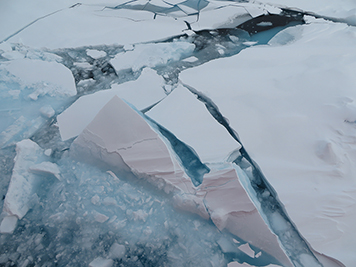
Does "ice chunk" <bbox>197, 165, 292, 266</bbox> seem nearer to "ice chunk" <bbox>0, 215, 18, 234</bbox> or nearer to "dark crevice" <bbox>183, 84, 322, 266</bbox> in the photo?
"dark crevice" <bbox>183, 84, 322, 266</bbox>

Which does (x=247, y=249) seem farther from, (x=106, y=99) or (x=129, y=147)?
(x=106, y=99)

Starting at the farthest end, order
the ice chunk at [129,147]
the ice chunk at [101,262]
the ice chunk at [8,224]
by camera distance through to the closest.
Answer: the ice chunk at [129,147], the ice chunk at [8,224], the ice chunk at [101,262]

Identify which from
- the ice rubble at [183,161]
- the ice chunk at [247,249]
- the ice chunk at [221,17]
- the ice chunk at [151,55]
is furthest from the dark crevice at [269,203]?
the ice chunk at [221,17]

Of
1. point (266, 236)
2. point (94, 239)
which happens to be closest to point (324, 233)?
point (266, 236)

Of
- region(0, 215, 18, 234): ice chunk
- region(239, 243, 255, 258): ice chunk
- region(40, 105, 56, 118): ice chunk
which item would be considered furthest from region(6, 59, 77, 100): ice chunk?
region(239, 243, 255, 258): ice chunk

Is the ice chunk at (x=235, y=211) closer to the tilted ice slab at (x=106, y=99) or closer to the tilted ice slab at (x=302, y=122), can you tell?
the tilted ice slab at (x=302, y=122)
